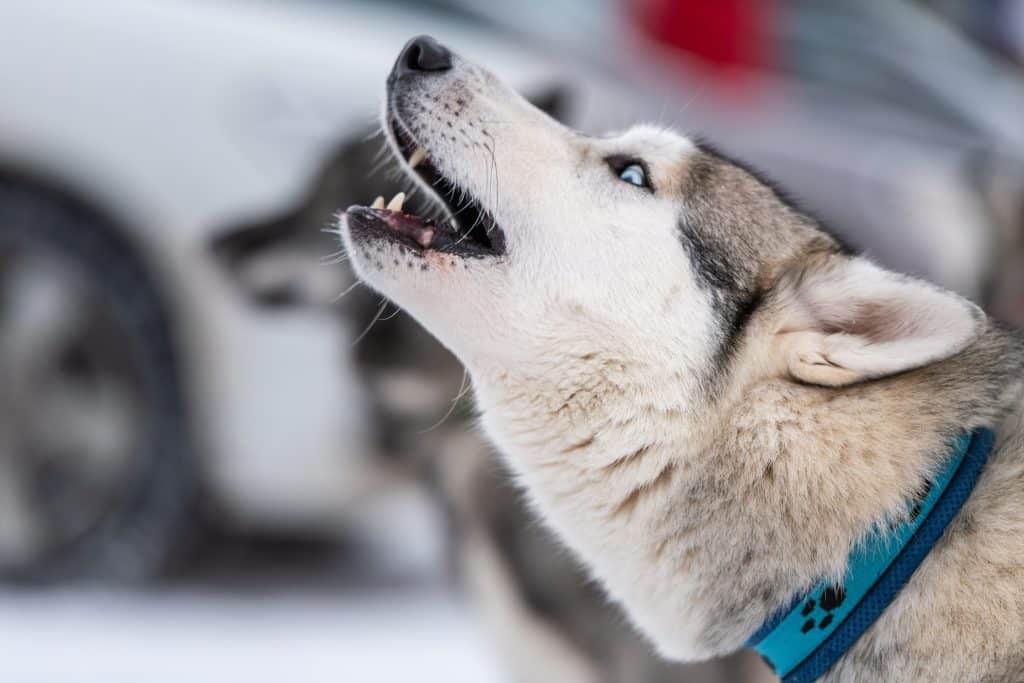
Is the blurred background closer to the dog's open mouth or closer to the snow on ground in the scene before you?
the snow on ground

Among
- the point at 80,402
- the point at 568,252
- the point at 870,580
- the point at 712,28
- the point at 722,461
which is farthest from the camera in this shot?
the point at 712,28

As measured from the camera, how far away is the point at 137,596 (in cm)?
381

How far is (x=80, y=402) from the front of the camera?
367cm

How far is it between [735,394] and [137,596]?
7.63 feet

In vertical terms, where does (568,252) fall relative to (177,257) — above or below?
above

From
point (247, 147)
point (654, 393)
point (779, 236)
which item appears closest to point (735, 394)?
point (654, 393)

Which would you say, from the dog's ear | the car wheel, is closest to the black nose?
the dog's ear

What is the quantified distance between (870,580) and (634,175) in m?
0.81

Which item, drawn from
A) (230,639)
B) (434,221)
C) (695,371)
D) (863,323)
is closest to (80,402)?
(230,639)

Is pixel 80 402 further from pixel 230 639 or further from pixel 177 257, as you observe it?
pixel 230 639

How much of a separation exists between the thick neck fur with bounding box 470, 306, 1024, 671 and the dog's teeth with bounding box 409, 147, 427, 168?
382 millimetres

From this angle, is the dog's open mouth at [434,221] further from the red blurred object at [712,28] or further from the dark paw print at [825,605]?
the red blurred object at [712,28]

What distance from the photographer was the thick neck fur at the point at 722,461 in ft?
6.60

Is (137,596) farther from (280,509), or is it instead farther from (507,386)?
(507,386)
